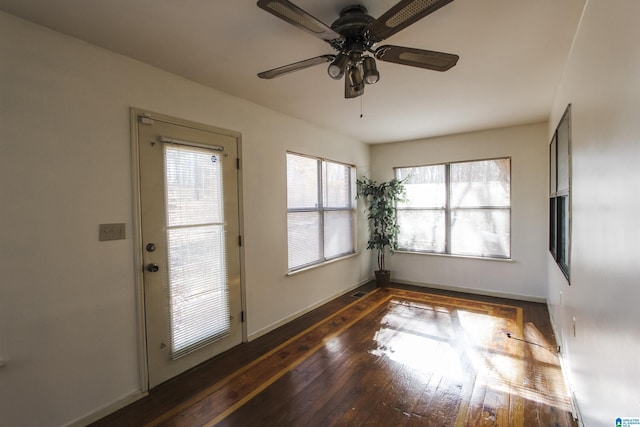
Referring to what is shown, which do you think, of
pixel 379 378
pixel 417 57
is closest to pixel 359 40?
pixel 417 57

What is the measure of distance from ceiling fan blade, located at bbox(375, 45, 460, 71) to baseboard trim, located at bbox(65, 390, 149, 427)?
292 cm

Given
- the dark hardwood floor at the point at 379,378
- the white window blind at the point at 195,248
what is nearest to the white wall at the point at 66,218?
the white window blind at the point at 195,248

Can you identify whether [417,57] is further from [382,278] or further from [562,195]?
[382,278]

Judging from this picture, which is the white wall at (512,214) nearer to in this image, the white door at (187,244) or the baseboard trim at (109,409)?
the white door at (187,244)

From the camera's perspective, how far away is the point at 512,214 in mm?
4324

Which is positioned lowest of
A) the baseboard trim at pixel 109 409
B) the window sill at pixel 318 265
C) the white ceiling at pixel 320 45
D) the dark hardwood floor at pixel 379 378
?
the dark hardwood floor at pixel 379 378

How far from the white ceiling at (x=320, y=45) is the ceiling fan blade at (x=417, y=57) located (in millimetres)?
241

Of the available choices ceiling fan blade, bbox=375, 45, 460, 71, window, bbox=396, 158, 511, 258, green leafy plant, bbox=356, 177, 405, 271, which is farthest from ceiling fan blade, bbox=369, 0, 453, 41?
window, bbox=396, 158, 511, 258

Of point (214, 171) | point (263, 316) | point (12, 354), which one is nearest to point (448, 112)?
point (214, 171)

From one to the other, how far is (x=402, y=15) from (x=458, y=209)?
3975 millimetres

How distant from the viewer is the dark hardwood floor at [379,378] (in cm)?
201

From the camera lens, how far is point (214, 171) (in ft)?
9.21

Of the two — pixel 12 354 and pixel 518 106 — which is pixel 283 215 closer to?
pixel 12 354

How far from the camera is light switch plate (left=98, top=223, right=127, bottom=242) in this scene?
2064 mm
